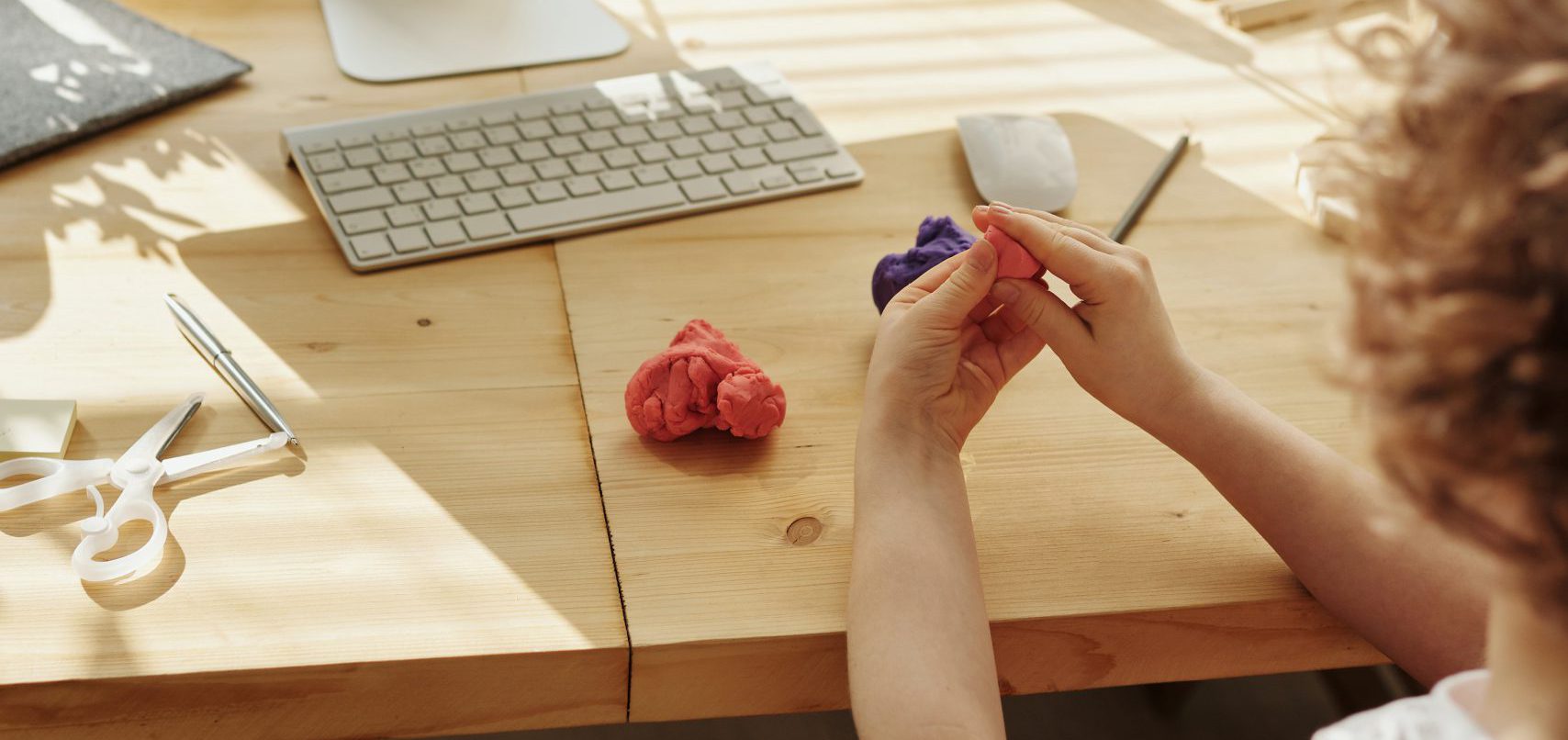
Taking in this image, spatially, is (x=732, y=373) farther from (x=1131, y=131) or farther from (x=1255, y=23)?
(x=1255, y=23)

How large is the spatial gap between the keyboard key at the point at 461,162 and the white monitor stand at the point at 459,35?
0.17 m

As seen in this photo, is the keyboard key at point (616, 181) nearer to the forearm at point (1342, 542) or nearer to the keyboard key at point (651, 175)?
the keyboard key at point (651, 175)

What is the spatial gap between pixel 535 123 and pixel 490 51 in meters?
0.17

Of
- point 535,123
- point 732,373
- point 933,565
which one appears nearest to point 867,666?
point 933,565

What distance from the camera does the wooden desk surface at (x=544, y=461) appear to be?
556mm

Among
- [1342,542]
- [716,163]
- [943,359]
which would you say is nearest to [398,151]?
[716,163]

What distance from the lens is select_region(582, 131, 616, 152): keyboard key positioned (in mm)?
914

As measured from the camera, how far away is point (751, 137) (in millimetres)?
944

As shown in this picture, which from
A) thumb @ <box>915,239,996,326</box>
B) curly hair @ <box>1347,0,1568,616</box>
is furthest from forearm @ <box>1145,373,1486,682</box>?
curly hair @ <box>1347,0,1568,616</box>

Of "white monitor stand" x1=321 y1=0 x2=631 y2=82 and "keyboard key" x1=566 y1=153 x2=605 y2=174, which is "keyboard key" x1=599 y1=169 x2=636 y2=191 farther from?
"white monitor stand" x1=321 y1=0 x2=631 y2=82

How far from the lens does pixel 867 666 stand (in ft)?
1.87

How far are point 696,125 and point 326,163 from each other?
27 centimetres

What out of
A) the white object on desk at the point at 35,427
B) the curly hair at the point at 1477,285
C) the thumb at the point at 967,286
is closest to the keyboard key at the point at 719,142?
the thumb at the point at 967,286

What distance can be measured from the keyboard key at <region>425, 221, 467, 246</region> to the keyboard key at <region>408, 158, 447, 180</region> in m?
0.06
